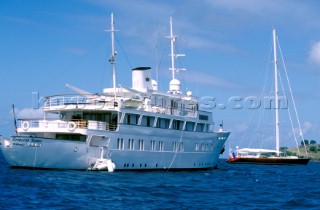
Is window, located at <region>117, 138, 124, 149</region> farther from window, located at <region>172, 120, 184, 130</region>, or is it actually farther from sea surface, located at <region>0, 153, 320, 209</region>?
window, located at <region>172, 120, 184, 130</region>

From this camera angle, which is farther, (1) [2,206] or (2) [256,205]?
(2) [256,205]

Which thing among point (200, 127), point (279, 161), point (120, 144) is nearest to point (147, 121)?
point (120, 144)

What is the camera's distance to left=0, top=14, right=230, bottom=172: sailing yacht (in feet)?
139

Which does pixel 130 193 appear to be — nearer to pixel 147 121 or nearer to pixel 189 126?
pixel 147 121

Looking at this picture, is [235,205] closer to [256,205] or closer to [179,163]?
[256,205]

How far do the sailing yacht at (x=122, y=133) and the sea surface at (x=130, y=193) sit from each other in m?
1.70

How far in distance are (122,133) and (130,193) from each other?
47.4ft

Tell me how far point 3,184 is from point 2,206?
8.35 m

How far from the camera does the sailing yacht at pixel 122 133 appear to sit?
42.3m

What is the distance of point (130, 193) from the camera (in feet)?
106

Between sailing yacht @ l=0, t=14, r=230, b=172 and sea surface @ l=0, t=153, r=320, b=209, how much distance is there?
1.70 m

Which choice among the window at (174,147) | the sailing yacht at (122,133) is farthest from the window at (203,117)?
the window at (174,147)

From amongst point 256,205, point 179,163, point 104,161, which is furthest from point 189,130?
point 256,205

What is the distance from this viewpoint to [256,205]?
29719mm
